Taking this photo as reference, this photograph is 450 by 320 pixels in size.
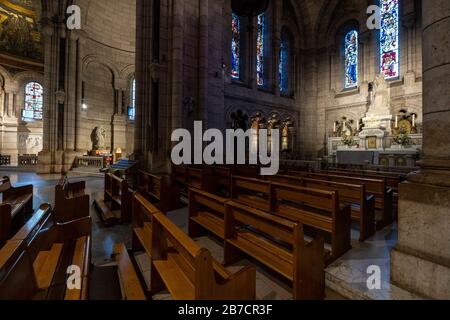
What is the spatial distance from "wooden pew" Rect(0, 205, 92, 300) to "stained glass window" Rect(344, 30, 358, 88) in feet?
57.2

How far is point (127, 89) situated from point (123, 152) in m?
4.98

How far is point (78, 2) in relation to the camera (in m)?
13.4

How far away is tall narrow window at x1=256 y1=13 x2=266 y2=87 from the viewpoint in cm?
1427

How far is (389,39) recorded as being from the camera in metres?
13.4

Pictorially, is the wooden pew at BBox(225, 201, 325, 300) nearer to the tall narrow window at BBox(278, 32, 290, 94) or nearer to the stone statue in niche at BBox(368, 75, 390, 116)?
the stone statue in niche at BBox(368, 75, 390, 116)

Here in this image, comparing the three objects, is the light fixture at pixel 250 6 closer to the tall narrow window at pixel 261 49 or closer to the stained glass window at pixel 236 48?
Answer: the stained glass window at pixel 236 48

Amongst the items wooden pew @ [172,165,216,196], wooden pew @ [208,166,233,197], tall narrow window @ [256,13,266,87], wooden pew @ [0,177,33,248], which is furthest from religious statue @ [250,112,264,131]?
wooden pew @ [0,177,33,248]

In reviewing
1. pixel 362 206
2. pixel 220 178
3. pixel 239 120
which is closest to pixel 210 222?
pixel 362 206

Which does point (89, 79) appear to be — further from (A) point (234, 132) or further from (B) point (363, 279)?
(B) point (363, 279)

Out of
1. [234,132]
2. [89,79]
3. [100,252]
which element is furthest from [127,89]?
[100,252]

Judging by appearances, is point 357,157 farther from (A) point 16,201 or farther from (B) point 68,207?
(A) point 16,201

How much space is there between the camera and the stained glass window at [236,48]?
13.2 metres

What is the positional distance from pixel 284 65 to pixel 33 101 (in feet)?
67.7

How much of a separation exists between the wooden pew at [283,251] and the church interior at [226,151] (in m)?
0.02
